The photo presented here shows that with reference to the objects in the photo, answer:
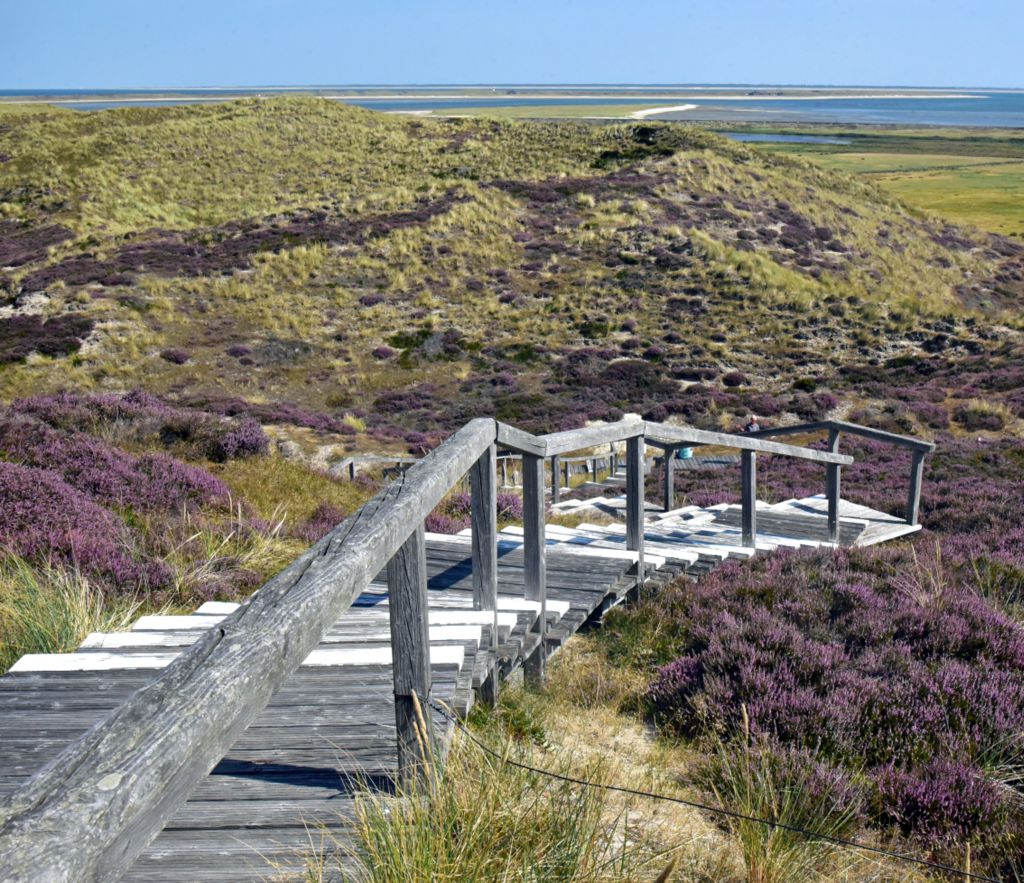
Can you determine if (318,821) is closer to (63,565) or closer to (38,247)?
(63,565)

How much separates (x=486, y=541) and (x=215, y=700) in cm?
265

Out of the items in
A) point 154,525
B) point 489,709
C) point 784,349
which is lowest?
point 784,349

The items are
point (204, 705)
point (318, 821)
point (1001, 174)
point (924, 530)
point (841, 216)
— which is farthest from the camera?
point (1001, 174)

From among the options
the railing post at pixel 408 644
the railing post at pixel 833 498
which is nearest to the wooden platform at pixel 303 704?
the railing post at pixel 408 644

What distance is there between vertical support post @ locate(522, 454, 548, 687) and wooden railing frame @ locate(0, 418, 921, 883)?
43.7 inches

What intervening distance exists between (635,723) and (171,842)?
2.39 metres

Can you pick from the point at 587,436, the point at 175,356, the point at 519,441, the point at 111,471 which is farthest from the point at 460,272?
the point at 519,441

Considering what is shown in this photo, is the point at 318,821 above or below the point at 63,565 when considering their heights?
above

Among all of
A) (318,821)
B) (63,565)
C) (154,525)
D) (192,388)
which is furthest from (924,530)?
(192,388)

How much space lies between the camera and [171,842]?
2633 millimetres

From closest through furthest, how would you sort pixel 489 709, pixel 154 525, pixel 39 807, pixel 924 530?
pixel 39 807 < pixel 489 709 < pixel 154 525 < pixel 924 530

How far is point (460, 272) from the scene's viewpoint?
38.0m

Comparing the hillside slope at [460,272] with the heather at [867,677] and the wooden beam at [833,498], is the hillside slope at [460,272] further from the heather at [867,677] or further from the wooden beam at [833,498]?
the heather at [867,677]

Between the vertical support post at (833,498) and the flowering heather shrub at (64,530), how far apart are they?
6.25m
